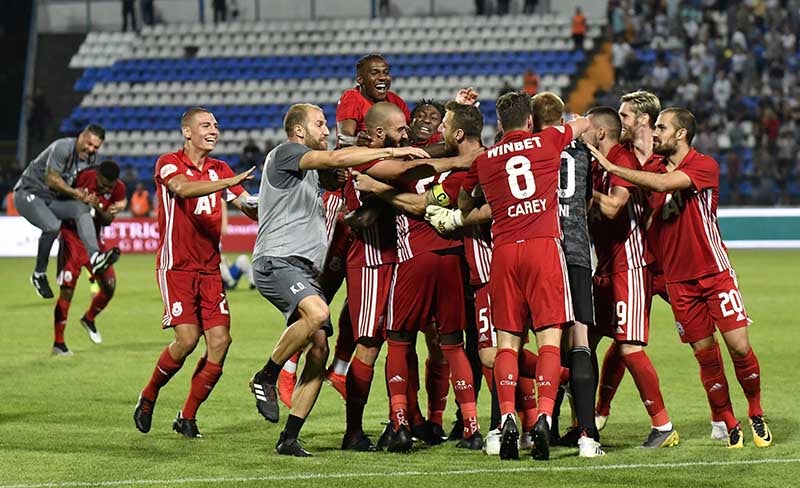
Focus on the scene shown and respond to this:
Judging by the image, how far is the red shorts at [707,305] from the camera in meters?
8.41

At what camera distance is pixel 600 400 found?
9156 millimetres

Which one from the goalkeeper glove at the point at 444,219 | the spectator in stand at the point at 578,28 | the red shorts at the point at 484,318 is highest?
the spectator in stand at the point at 578,28

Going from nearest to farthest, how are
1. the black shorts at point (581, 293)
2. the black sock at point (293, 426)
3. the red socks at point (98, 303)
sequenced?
the black shorts at point (581, 293)
the black sock at point (293, 426)
the red socks at point (98, 303)

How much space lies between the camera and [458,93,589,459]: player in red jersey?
7836 millimetres

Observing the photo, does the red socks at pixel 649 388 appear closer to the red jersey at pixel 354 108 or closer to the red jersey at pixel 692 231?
the red jersey at pixel 692 231

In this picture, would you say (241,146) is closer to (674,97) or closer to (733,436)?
(674,97)

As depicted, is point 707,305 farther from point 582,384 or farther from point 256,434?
point 256,434

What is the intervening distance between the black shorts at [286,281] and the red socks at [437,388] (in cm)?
99

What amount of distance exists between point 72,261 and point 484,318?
738 centimetres

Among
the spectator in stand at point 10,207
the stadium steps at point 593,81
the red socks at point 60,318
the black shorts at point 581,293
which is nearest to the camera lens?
the black shorts at point 581,293

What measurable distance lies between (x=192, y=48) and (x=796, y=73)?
17.7 metres

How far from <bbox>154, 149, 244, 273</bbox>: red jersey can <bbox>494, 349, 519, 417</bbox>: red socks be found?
2.51 metres

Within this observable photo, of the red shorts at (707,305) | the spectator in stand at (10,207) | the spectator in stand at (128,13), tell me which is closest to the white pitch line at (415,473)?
the red shorts at (707,305)

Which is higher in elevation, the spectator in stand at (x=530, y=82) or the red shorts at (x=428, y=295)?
the spectator in stand at (x=530, y=82)
